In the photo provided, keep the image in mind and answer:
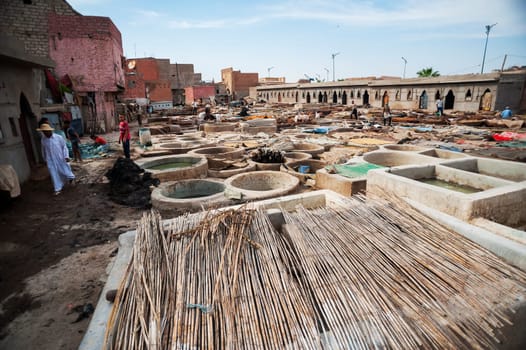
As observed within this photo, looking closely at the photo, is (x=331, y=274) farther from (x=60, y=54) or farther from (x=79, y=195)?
(x=60, y=54)

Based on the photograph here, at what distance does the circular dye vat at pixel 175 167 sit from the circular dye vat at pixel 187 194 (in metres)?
0.49

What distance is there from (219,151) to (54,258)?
300 inches

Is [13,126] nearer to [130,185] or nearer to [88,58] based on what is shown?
[130,185]

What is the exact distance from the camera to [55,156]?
24.9 feet

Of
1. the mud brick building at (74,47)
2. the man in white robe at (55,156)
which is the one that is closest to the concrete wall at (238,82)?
the mud brick building at (74,47)

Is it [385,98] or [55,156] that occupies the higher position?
[385,98]

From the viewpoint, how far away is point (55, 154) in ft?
24.9

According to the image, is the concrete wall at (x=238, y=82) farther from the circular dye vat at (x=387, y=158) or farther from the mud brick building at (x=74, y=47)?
the circular dye vat at (x=387, y=158)

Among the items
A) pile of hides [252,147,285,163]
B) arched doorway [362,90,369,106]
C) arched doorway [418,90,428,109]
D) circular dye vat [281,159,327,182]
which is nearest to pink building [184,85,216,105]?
arched doorway [362,90,369,106]

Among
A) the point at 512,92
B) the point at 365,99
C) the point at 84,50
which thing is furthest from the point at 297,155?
the point at 365,99

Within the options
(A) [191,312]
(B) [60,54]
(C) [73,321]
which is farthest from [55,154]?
(B) [60,54]

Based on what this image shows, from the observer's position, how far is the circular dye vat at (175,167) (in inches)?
343

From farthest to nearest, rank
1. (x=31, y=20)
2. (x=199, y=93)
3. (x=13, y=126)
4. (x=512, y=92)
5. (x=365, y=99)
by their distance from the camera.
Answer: (x=199, y=93) → (x=365, y=99) → (x=512, y=92) → (x=31, y=20) → (x=13, y=126)

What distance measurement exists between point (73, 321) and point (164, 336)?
2452 millimetres
